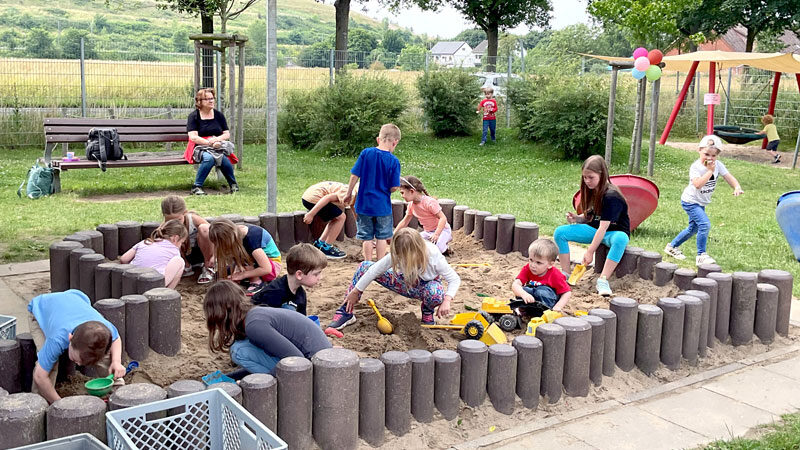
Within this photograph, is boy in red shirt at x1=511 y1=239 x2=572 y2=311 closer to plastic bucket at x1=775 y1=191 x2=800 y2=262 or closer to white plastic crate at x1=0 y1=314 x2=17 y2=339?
Answer: white plastic crate at x1=0 y1=314 x2=17 y2=339

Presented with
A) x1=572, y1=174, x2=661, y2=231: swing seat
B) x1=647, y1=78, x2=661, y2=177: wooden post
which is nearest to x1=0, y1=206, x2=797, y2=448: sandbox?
x1=572, y1=174, x2=661, y2=231: swing seat

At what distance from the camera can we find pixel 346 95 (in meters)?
15.4

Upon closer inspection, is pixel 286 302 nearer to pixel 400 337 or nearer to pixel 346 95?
pixel 400 337

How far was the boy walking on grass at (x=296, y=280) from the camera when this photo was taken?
4.39m

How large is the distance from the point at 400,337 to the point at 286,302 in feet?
2.68

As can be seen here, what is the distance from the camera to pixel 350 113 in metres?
15.3

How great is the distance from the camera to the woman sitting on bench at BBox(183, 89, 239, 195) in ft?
34.7

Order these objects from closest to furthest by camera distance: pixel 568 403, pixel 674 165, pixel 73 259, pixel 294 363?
pixel 294 363, pixel 568 403, pixel 73 259, pixel 674 165

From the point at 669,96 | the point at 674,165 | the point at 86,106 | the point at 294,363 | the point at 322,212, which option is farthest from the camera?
the point at 669,96

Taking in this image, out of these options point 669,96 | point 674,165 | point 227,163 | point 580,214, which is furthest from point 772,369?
point 669,96

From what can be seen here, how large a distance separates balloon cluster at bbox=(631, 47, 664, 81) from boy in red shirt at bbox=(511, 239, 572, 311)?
6.79 m

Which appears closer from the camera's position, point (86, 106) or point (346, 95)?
point (346, 95)

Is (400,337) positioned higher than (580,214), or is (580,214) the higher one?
(580,214)

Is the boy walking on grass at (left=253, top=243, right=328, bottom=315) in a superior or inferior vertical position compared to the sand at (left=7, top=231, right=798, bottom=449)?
superior
